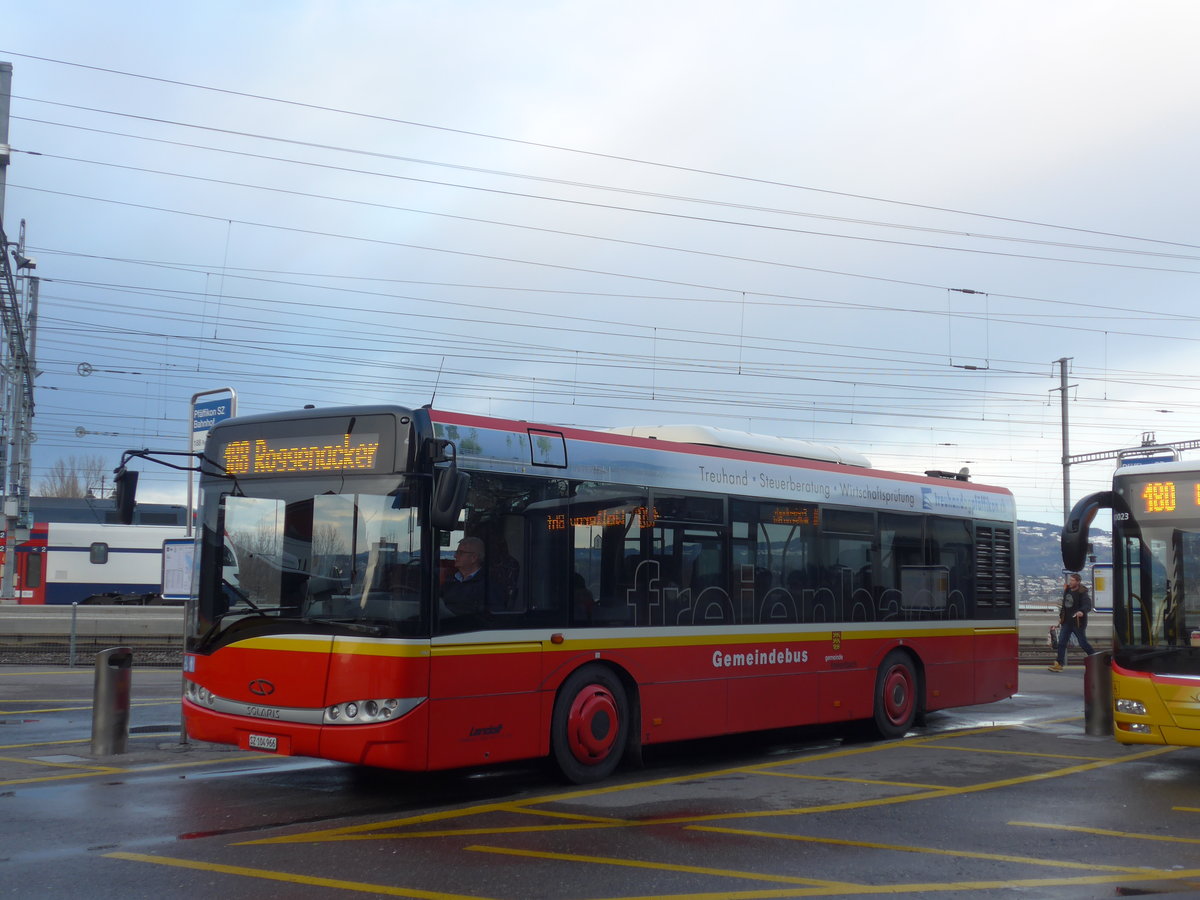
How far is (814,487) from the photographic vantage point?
41.4 ft

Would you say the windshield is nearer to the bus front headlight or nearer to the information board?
the information board

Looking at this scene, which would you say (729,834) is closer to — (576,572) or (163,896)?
(576,572)

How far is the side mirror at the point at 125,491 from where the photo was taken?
29.9 ft

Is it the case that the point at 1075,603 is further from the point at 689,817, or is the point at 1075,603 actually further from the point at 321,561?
the point at 321,561

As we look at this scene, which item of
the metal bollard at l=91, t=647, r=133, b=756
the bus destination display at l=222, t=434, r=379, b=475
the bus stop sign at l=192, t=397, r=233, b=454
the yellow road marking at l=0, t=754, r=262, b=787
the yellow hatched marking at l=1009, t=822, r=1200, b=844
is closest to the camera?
the yellow hatched marking at l=1009, t=822, r=1200, b=844

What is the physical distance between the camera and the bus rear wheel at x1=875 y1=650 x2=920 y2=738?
13.3 meters

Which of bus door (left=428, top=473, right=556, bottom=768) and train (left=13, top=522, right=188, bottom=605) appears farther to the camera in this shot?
train (left=13, top=522, right=188, bottom=605)

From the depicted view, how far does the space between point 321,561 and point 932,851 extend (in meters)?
4.64

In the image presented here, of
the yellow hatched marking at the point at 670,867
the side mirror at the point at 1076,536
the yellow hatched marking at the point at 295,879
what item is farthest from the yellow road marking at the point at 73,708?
the side mirror at the point at 1076,536

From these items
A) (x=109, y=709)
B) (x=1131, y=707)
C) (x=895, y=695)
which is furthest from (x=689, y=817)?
(x=109, y=709)

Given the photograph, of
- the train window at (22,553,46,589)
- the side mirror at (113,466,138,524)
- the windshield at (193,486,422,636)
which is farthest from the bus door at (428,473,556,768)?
the train window at (22,553,46,589)

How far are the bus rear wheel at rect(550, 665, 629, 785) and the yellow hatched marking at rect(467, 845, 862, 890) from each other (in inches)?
92.5

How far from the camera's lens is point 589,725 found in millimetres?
9930

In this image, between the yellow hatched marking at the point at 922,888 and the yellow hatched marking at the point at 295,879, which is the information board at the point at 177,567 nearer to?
the yellow hatched marking at the point at 295,879
